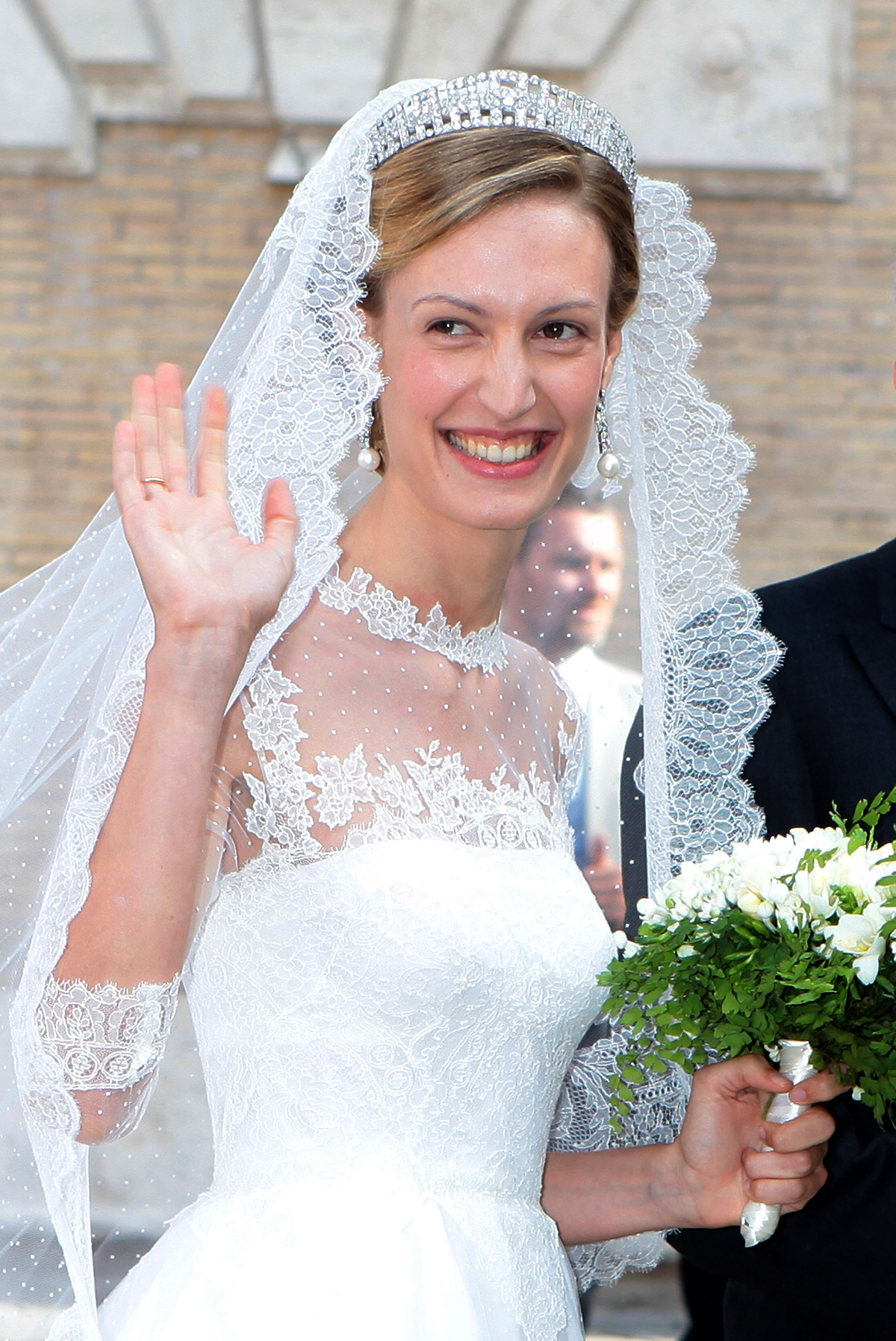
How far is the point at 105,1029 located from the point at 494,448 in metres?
0.88

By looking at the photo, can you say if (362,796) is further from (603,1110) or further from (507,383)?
(603,1110)

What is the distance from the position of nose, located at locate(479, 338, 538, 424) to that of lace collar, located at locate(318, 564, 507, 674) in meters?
0.31

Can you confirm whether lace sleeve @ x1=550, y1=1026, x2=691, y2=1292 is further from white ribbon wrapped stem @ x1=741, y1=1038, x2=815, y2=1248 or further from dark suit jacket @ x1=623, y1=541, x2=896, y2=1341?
white ribbon wrapped stem @ x1=741, y1=1038, x2=815, y2=1248

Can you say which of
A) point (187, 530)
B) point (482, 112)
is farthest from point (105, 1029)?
point (482, 112)

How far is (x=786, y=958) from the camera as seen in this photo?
1756mm

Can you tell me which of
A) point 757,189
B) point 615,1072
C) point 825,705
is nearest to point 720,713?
point 825,705

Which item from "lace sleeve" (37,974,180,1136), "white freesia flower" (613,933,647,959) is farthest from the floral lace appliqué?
"lace sleeve" (37,974,180,1136)

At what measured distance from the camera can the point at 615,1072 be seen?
242cm

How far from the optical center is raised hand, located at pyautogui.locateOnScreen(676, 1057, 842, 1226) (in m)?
1.92

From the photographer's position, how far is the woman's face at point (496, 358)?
2.06 metres

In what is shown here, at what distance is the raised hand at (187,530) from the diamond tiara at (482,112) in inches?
20.6

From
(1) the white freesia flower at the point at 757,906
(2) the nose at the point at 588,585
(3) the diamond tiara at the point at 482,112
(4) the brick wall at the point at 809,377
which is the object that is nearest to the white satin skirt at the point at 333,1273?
(1) the white freesia flower at the point at 757,906

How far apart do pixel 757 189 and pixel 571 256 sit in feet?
14.3

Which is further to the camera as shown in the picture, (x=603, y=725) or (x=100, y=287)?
(x=100, y=287)
